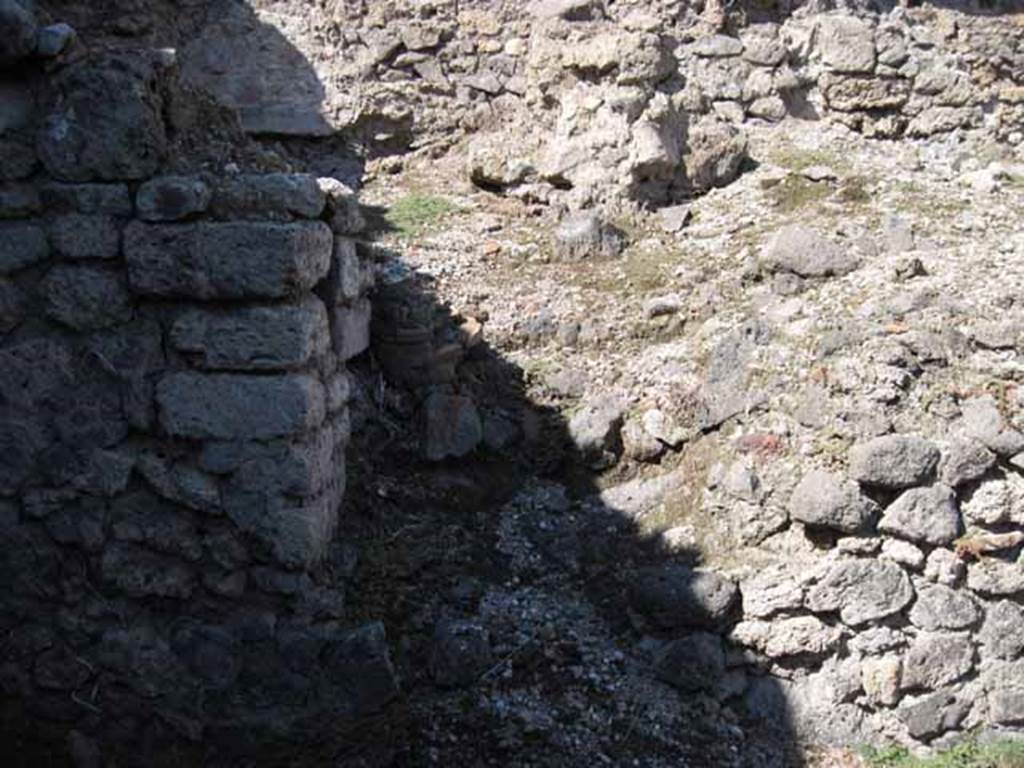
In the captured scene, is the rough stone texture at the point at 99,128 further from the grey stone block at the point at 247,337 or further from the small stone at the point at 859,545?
the small stone at the point at 859,545

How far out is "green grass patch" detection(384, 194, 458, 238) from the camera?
17.0ft

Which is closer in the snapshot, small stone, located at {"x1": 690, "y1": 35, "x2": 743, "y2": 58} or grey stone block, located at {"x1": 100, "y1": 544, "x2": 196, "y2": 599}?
grey stone block, located at {"x1": 100, "y1": 544, "x2": 196, "y2": 599}

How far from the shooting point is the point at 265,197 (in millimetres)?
3234

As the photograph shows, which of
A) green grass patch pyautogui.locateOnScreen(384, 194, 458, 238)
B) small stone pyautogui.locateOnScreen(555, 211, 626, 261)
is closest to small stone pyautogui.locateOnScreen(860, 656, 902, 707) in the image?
small stone pyautogui.locateOnScreen(555, 211, 626, 261)

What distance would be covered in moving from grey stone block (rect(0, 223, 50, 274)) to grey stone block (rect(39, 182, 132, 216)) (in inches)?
4.1

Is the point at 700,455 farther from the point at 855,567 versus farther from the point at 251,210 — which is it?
the point at 251,210

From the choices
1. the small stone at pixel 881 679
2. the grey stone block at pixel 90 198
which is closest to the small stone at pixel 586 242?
the small stone at pixel 881 679

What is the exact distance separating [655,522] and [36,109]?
2.39 m

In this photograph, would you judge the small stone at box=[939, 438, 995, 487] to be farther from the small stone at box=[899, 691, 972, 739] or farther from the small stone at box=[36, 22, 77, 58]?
the small stone at box=[36, 22, 77, 58]

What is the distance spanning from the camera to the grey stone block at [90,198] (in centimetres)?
321

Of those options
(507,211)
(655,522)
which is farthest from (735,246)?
(655,522)

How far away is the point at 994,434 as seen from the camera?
12.5 ft

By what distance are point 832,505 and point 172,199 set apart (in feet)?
7.46

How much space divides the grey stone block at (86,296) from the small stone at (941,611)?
2648 millimetres
